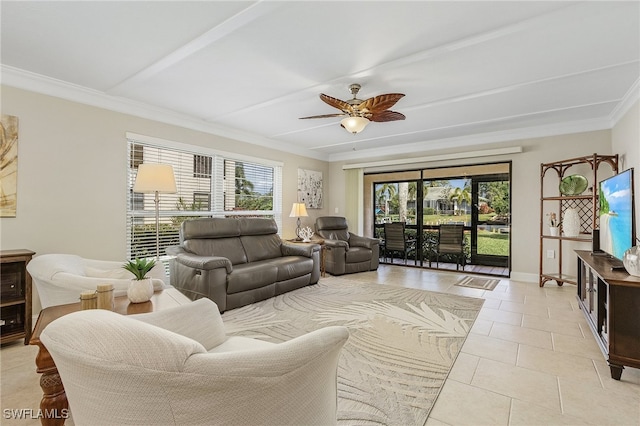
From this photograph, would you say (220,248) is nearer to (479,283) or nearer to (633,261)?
(479,283)

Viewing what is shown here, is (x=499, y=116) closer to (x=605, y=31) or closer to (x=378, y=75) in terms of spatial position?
(x=605, y=31)

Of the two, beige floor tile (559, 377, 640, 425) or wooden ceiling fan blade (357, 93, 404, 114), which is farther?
wooden ceiling fan blade (357, 93, 404, 114)

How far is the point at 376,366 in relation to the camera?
2.22m

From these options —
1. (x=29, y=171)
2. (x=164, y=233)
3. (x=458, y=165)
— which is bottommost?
(x=164, y=233)

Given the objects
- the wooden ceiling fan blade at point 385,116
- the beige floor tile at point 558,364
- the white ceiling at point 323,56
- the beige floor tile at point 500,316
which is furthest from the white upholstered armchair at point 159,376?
the beige floor tile at point 500,316

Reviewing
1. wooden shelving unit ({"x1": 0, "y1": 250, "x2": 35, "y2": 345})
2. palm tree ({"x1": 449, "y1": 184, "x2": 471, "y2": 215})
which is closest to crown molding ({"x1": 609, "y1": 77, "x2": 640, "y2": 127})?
palm tree ({"x1": 449, "y1": 184, "x2": 471, "y2": 215})

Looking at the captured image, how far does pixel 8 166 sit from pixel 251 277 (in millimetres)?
2577

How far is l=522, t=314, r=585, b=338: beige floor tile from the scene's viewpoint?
2816 mm

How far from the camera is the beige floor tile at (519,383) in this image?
1845 mm

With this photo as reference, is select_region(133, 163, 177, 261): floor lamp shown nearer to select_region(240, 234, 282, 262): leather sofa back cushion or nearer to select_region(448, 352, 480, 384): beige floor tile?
select_region(240, 234, 282, 262): leather sofa back cushion

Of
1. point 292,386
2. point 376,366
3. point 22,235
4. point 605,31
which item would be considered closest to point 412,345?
point 376,366

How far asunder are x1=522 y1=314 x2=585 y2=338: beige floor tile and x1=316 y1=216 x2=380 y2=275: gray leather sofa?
8.99ft

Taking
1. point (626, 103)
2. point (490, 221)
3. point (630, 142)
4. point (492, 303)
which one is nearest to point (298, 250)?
point (492, 303)

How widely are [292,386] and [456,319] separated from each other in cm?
274
